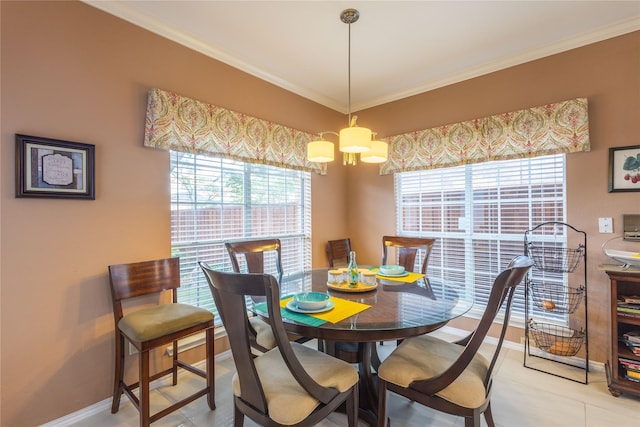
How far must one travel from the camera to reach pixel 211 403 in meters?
1.96

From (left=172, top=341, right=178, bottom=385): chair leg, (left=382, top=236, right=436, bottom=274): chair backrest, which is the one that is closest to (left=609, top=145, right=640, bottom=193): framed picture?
(left=382, top=236, right=436, bottom=274): chair backrest

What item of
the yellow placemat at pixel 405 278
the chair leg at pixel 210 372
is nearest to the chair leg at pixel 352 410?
the yellow placemat at pixel 405 278

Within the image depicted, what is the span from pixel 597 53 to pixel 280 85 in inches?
110

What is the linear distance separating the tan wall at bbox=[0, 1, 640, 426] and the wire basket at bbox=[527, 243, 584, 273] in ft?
0.37

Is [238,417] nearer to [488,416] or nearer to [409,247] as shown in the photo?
[488,416]

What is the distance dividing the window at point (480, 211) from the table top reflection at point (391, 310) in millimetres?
1215

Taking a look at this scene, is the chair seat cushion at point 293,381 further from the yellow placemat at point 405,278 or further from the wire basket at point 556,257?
the wire basket at point 556,257

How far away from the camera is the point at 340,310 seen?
1537mm

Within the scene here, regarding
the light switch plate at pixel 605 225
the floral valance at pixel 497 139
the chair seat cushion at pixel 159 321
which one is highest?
the floral valance at pixel 497 139

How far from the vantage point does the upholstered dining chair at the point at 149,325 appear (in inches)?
66.0

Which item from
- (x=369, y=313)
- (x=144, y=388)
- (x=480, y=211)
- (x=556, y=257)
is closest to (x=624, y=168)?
(x=556, y=257)

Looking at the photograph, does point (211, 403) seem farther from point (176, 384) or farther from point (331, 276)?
point (331, 276)

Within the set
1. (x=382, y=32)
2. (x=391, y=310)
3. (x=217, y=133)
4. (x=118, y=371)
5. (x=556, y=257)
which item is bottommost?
(x=118, y=371)

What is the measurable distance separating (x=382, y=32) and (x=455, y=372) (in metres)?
2.42
